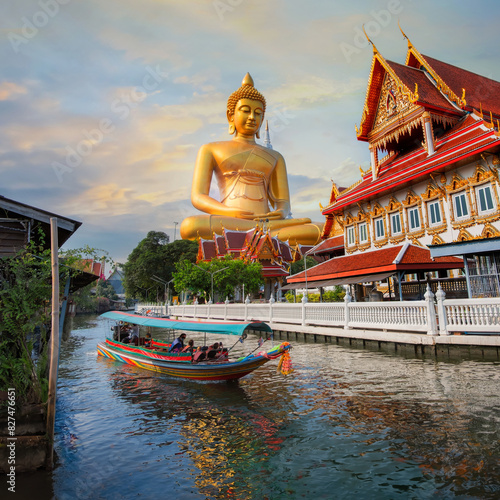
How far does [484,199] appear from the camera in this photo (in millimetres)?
17156

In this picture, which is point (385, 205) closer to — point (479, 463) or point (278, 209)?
point (479, 463)

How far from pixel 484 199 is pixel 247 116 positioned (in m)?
35.1

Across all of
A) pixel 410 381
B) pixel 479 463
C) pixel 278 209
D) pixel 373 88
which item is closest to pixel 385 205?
pixel 373 88

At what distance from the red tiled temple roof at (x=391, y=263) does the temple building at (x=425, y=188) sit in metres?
0.05

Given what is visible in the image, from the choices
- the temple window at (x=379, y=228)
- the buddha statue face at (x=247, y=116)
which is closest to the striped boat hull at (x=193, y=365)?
the temple window at (x=379, y=228)

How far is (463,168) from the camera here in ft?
59.6

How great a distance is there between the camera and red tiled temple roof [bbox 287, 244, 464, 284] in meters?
16.2

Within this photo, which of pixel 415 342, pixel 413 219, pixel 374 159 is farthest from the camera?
pixel 374 159

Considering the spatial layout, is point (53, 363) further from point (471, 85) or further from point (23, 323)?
point (471, 85)

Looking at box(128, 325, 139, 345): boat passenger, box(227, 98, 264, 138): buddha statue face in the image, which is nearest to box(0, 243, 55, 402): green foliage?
box(128, 325, 139, 345): boat passenger

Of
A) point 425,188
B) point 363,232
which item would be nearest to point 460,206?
point 425,188

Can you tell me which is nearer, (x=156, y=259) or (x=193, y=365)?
(x=193, y=365)

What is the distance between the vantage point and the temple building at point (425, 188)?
1642cm

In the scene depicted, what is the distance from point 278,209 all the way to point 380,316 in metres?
35.2
